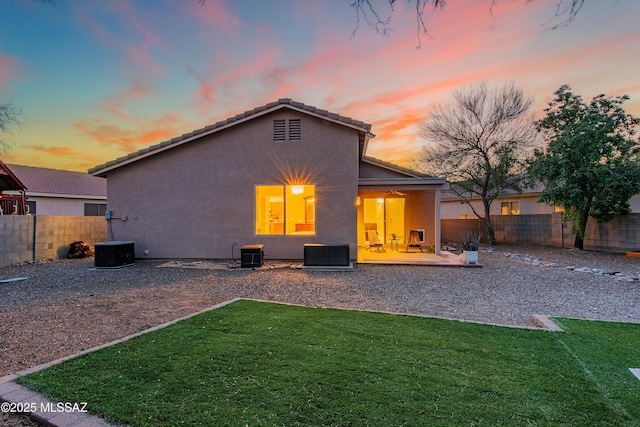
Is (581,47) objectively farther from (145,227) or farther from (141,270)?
(145,227)

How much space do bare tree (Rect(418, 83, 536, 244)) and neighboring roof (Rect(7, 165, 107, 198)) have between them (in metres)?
20.0

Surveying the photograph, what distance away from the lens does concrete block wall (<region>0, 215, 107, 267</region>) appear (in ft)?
33.1

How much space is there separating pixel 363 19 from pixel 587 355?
4016mm

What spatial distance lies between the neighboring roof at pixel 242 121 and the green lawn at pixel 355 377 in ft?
23.8

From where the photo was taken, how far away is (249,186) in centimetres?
1069

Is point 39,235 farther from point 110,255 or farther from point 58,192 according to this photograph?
point 58,192

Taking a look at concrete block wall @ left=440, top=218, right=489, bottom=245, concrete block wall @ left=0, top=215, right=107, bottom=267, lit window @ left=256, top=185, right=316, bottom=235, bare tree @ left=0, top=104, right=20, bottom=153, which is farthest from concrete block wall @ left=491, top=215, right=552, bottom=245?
bare tree @ left=0, top=104, right=20, bottom=153

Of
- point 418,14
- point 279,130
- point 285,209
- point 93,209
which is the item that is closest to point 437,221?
point 285,209

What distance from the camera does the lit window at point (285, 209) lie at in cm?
1075

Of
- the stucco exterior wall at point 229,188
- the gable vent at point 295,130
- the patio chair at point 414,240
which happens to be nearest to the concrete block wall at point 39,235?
the stucco exterior wall at point 229,188

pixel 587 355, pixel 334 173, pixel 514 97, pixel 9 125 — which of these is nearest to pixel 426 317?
pixel 587 355

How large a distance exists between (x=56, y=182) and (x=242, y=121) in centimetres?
1619

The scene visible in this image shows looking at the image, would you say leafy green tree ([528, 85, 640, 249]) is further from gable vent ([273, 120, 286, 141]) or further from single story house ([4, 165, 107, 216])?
single story house ([4, 165, 107, 216])

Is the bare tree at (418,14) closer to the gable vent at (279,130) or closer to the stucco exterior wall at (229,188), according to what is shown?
the stucco exterior wall at (229,188)
